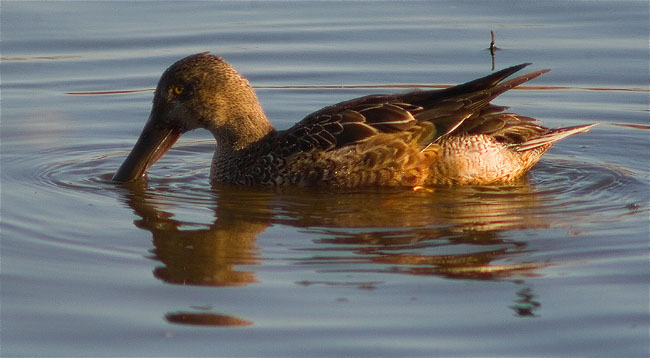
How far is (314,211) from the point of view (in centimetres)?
727

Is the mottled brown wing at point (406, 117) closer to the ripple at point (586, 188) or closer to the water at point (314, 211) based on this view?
the water at point (314, 211)

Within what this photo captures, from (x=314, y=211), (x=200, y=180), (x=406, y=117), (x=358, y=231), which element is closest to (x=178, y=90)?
(x=200, y=180)

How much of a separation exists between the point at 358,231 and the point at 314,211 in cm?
60

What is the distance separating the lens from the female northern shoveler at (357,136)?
7.70m

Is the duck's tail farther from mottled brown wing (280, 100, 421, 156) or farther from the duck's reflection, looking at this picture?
mottled brown wing (280, 100, 421, 156)

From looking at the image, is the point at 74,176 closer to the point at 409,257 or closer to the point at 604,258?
the point at 409,257

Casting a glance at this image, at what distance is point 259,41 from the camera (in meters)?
11.4

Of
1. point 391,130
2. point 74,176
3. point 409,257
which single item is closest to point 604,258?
point 409,257

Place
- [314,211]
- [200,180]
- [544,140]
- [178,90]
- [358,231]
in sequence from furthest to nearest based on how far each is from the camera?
[200,180] → [178,90] → [544,140] → [314,211] → [358,231]

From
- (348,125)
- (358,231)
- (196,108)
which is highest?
(196,108)

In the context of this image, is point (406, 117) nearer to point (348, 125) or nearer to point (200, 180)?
point (348, 125)

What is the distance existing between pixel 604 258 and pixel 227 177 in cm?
289

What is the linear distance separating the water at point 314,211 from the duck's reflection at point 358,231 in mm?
21

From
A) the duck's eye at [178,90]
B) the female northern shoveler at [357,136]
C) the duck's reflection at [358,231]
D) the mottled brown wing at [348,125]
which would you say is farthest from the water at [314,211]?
the duck's eye at [178,90]
